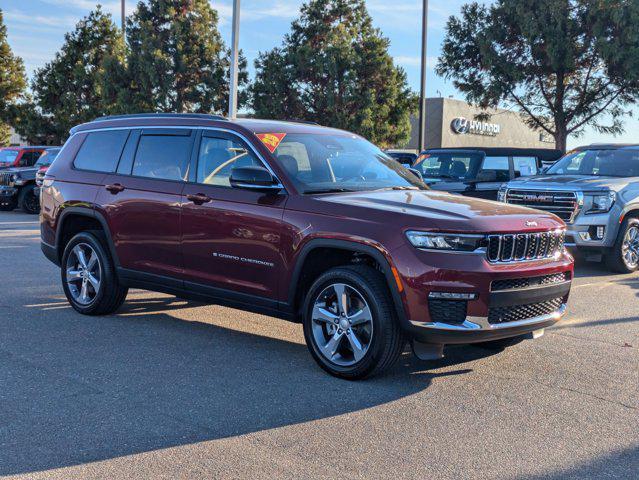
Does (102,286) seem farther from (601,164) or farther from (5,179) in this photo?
(5,179)

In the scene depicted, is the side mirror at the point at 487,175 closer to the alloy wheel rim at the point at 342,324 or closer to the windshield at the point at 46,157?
the alloy wheel rim at the point at 342,324

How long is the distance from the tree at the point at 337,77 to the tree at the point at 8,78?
15200mm

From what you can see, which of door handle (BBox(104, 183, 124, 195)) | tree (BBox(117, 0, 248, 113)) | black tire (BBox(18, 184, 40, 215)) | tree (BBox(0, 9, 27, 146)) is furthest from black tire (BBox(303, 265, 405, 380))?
tree (BBox(0, 9, 27, 146))

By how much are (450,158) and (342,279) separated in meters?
9.90

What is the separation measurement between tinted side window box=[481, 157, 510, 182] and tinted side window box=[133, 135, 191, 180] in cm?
877

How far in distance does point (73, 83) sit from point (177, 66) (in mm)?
6380

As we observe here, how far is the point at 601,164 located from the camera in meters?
11.5

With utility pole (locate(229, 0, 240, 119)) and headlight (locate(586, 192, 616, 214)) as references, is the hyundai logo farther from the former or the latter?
headlight (locate(586, 192, 616, 214))

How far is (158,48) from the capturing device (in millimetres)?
31422

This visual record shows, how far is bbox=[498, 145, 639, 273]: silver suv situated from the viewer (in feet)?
33.7

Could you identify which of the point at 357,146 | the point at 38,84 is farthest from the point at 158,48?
the point at 357,146

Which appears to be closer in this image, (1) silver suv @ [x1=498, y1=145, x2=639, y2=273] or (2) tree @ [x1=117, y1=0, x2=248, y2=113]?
(1) silver suv @ [x1=498, y1=145, x2=639, y2=273]

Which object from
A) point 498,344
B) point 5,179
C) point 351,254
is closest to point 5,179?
point 5,179

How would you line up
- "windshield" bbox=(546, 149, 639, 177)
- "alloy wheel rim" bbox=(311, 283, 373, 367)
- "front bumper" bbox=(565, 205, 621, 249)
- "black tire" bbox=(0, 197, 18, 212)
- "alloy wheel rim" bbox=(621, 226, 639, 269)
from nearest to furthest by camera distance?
"alloy wheel rim" bbox=(311, 283, 373, 367), "front bumper" bbox=(565, 205, 621, 249), "alloy wheel rim" bbox=(621, 226, 639, 269), "windshield" bbox=(546, 149, 639, 177), "black tire" bbox=(0, 197, 18, 212)
